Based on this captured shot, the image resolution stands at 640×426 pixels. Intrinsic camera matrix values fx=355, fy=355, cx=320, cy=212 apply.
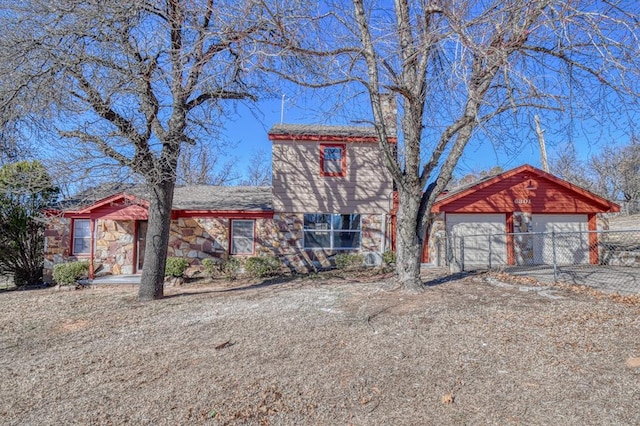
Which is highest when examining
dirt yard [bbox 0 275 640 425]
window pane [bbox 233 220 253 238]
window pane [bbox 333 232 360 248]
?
window pane [bbox 233 220 253 238]

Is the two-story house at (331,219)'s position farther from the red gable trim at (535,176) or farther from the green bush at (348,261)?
the green bush at (348,261)

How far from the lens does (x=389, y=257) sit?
11844 millimetres

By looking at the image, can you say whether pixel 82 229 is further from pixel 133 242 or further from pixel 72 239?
pixel 133 242

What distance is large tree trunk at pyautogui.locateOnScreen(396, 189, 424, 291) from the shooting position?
6918mm

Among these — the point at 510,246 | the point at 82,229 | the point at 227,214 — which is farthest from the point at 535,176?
the point at 82,229

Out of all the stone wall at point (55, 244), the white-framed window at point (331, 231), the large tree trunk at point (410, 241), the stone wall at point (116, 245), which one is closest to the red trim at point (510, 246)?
the white-framed window at point (331, 231)

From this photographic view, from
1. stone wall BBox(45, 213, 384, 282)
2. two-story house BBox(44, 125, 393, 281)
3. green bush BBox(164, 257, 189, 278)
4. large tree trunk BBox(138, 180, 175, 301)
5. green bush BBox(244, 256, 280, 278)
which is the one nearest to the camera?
A: large tree trunk BBox(138, 180, 175, 301)

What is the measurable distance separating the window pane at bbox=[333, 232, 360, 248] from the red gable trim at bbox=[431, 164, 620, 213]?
2.83 meters

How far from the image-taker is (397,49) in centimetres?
584

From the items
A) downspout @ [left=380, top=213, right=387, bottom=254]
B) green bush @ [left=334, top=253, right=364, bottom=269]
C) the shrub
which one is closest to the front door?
the shrub

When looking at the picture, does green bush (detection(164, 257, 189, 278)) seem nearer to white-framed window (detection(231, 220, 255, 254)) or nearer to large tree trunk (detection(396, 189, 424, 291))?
white-framed window (detection(231, 220, 255, 254))

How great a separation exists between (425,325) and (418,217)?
109 inches

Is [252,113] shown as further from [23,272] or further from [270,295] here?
[23,272]

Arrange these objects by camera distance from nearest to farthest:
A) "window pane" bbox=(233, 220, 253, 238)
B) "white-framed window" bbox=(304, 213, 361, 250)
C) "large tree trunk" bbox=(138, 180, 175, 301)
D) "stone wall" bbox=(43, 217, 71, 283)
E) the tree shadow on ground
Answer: "large tree trunk" bbox=(138, 180, 175, 301) → the tree shadow on ground → "stone wall" bbox=(43, 217, 71, 283) → "window pane" bbox=(233, 220, 253, 238) → "white-framed window" bbox=(304, 213, 361, 250)
